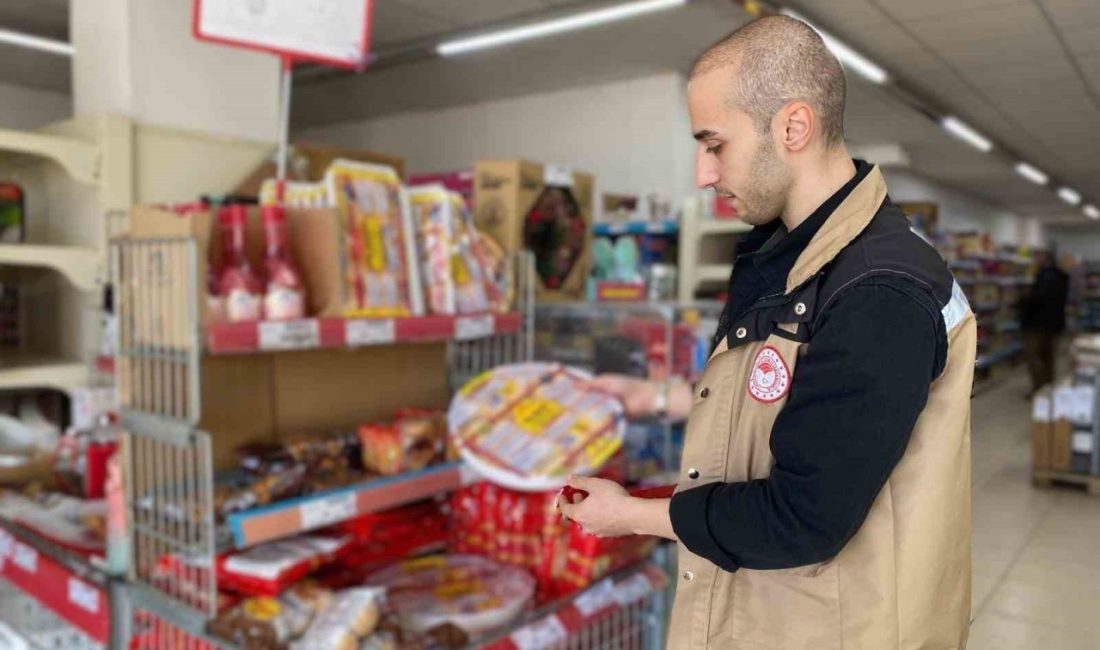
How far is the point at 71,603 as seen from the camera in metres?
2.32

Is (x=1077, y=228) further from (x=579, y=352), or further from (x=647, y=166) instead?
(x=579, y=352)

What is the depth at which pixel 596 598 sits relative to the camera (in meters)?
2.34

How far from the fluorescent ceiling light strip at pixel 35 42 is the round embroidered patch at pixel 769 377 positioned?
7.05 meters

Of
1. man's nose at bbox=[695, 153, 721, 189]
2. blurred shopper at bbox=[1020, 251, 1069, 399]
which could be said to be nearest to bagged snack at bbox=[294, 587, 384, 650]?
man's nose at bbox=[695, 153, 721, 189]

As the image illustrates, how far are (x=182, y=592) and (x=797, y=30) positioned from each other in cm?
188

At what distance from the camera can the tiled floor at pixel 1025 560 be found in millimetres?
941

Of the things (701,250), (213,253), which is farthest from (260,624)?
(701,250)

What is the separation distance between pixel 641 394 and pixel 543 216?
81 centimetres

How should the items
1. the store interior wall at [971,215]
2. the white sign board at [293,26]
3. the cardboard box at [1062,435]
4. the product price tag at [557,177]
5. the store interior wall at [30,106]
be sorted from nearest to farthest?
the white sign board at [293,26], the product price tag at [557,177], the cardboard box at [1062,435], the store interior wall at [30,106], the store interior wall at [971,215]

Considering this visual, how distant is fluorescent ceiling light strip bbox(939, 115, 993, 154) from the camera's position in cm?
712

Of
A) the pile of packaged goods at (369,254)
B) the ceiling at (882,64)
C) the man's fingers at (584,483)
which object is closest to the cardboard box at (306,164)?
the pile of packaged goods at (369,254)

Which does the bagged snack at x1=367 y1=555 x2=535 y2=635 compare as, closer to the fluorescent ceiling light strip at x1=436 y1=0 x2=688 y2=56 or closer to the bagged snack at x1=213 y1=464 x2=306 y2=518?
the bagged snack at x1=213 y1=464 x2=306 y2=518

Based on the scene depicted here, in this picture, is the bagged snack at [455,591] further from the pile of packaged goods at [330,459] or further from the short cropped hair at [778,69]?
the short cropped hair at [778,69]

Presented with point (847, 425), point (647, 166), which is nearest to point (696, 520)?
point (847, 425)
